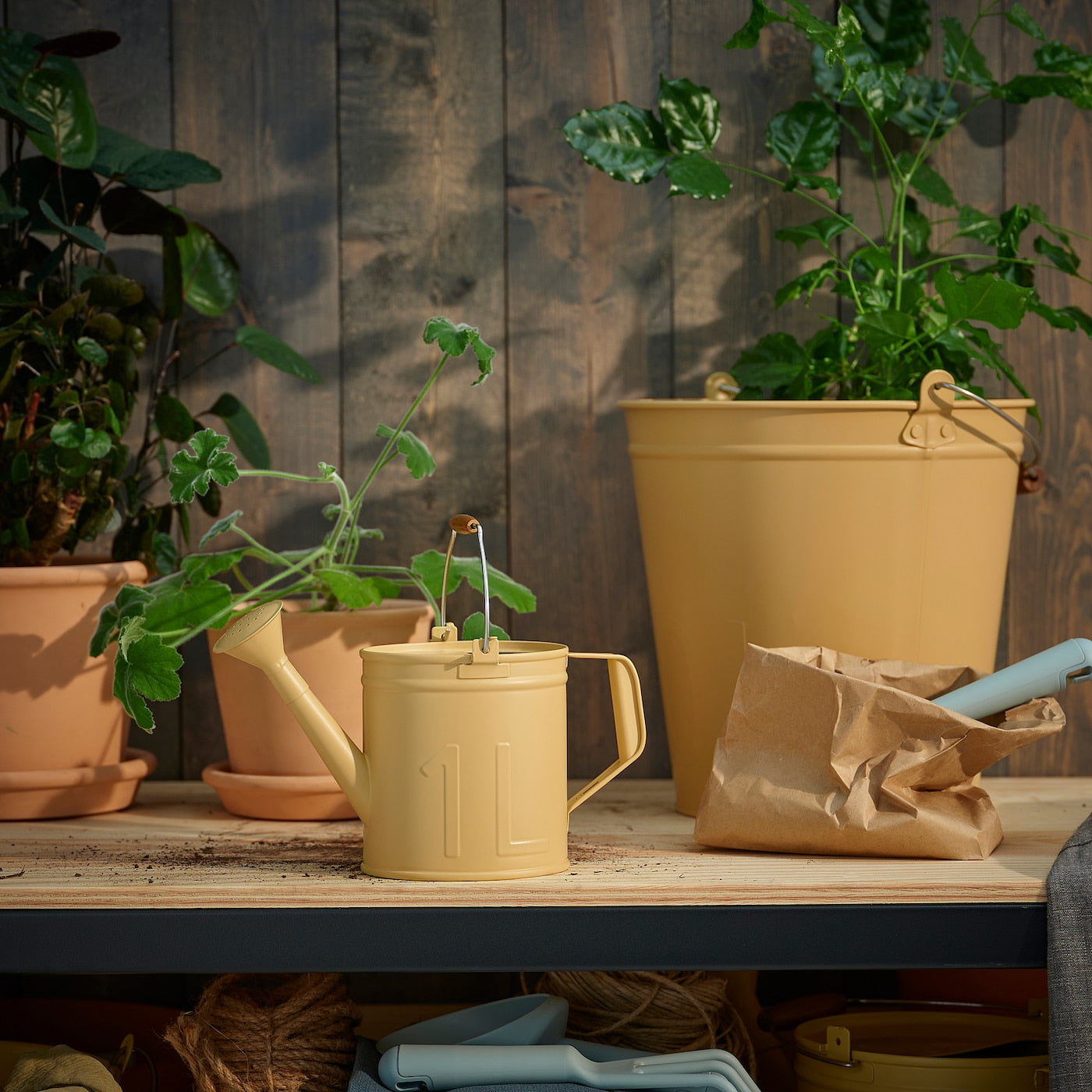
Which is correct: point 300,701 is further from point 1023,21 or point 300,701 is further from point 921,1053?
point 1023,21

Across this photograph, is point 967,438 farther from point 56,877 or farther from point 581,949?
point 56,877

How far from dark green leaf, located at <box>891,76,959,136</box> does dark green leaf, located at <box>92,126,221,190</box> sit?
76 centimetres

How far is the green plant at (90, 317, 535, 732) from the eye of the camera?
1.00 metres

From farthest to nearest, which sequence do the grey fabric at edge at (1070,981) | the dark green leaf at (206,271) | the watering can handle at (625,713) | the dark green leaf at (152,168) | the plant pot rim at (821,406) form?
the dark green leaf at (206,271), the dark green leaf at (152,168), the plant pot rim at (821,406), the watering can handle at (625,713), the grey fabric at edge at (1070,981)

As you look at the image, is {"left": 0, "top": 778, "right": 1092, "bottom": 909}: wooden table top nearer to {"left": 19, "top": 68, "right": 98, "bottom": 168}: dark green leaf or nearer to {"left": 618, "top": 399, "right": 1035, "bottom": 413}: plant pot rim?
{"left": 618, "top": 399, "right": 1035, "bottom": 413}: plant pot rim

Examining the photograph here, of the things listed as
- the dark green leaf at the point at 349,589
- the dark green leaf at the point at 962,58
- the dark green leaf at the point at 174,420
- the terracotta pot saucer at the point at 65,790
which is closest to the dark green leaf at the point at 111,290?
the dark green leaf at the point at 174,420

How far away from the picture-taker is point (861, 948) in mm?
907

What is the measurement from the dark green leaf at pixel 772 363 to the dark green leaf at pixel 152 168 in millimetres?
580

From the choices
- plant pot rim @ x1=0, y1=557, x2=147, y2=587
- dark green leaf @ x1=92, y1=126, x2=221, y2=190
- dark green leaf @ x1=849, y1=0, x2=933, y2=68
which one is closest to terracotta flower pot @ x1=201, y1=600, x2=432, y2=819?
plant pot rim @ x1=0, y1=557, x2=147, y2=587

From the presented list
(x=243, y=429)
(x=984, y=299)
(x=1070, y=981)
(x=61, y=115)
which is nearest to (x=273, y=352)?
(x=243, y=429)

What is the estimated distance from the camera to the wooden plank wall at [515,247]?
143 centimetres

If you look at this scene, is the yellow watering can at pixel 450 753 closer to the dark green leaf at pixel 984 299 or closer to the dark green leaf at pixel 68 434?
the dark green leaf at pixel 68 434

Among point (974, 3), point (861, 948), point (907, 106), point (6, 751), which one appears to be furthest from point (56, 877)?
point (974, 3)

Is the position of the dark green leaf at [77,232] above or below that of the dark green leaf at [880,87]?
below
